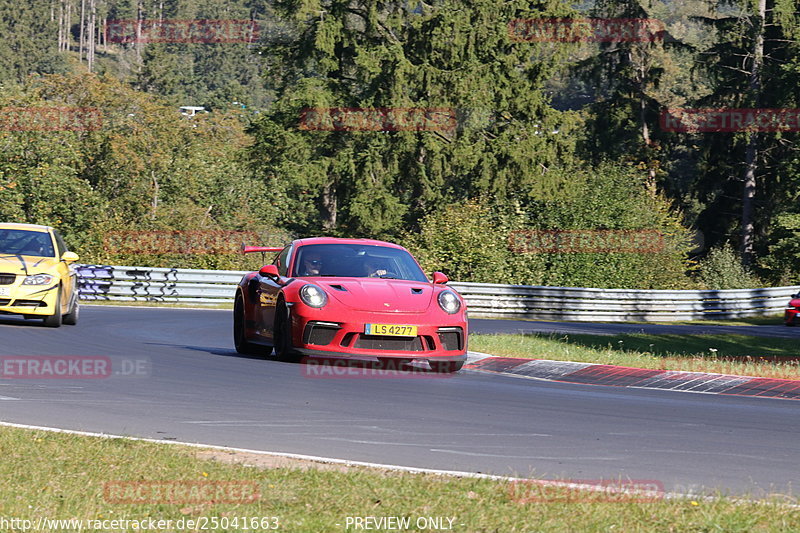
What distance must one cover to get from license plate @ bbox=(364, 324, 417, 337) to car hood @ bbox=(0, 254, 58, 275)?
7251 mm

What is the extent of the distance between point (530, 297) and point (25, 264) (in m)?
21.4

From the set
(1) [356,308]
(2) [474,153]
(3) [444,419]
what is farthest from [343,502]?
(2) [474,153]

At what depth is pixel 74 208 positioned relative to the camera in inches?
1724

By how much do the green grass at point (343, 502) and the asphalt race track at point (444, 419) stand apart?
68 centimetres

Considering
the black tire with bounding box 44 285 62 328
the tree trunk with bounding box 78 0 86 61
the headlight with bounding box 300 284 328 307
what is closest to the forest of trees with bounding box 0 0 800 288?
the black tire with bounding box 44 285 62 328

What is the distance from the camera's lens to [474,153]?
54500mm

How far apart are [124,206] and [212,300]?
78.1 feet

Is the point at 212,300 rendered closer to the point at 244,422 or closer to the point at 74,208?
the point at 74,208

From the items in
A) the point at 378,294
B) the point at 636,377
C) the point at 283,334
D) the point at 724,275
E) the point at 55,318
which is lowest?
the point at 724,275

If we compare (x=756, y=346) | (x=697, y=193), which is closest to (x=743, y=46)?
(x=697, y=193)

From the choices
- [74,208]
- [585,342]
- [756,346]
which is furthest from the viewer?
[74,208]

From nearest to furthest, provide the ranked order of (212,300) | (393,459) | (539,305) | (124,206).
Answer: (393,459), (212,300), (539,305), (124,206)

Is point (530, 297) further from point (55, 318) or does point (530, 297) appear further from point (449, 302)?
point (449, 302)

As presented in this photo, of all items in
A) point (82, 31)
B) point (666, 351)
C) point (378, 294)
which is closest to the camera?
point (378, 294)
